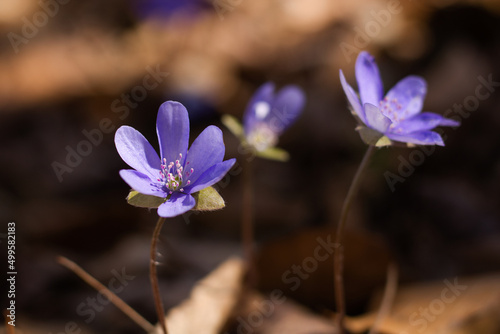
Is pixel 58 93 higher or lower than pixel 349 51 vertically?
higher

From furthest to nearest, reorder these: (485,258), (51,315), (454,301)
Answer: (485,258) < (51,315) < (454,301)

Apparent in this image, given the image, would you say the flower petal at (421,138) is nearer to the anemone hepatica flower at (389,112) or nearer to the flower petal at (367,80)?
the anemone hepatica flower at (389,112)

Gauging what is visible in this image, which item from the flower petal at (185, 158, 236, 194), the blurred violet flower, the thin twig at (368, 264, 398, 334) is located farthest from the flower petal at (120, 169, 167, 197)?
the blurred violet flower

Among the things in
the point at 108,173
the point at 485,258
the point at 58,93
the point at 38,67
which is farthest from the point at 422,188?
the point at 38,67

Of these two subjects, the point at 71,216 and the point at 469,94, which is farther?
the point at 469,94

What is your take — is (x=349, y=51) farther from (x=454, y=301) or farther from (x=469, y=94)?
(x=454, y=301)

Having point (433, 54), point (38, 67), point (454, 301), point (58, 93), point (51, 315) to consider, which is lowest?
point (454, 301)

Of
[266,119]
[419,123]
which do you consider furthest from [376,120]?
[266,119]
